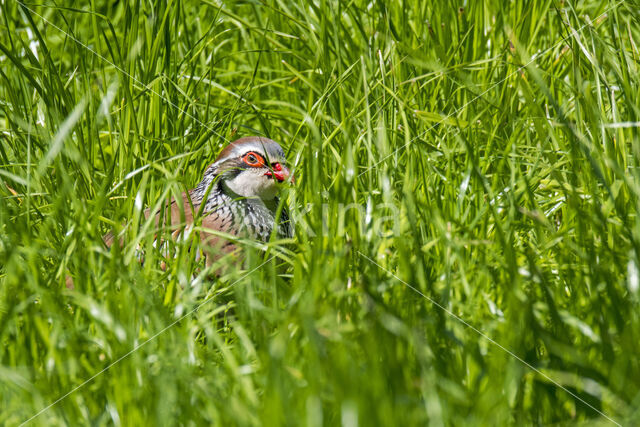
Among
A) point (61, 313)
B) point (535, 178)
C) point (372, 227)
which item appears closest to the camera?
point (61, 313)

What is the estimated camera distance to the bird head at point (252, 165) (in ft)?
13.2

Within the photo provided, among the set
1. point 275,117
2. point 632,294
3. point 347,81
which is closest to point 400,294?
point 632,294

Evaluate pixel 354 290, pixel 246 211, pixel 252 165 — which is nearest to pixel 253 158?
pixel 252 165

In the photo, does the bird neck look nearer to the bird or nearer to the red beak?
the bird

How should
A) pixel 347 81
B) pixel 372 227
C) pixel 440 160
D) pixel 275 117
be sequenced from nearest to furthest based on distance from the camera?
pixel 372 227, pixel 440 160, pixel 347 81, pixel 275 117

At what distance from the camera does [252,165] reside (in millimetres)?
4137

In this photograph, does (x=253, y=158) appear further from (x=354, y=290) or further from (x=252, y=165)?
(x=354, y=290)

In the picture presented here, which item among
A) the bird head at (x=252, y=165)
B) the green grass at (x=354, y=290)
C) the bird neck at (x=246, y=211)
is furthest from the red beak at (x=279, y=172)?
the green grass at (x=354, y=290)

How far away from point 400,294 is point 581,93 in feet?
3.20

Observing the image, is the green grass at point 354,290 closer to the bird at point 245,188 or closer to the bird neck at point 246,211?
the bird at point 245,188

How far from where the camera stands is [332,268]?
2385 millimetres

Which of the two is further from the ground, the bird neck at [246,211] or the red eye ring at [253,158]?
the red eye ring at [253,158]

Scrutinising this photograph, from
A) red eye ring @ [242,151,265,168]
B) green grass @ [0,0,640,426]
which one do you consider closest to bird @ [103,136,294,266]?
red eye ring @ [242,151,265,168]

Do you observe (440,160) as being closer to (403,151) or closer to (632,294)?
(403,151)
